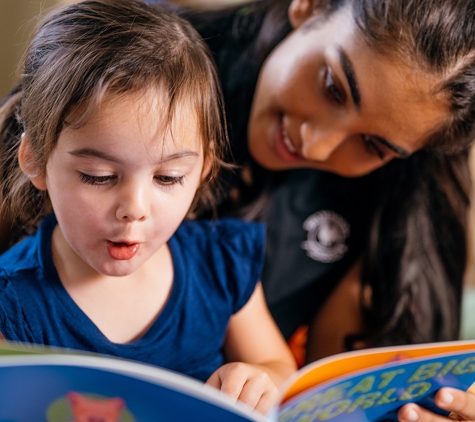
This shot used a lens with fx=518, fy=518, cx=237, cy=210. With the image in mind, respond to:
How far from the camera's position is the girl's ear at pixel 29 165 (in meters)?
0.61

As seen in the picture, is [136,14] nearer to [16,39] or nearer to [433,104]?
[16,39]

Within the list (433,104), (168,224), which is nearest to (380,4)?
(433,104)

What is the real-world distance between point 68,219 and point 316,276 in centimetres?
57

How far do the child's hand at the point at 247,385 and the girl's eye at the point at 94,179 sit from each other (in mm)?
276

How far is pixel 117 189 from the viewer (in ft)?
1.91

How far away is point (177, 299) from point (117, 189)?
237mm

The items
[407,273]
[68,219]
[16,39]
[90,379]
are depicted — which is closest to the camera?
[90,379]

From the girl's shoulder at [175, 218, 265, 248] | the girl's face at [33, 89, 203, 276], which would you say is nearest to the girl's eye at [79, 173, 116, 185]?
the girl's face at [33, 89, 203, 276]

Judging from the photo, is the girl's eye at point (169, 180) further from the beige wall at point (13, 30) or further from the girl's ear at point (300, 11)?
the girl's ear at point (300, 11)

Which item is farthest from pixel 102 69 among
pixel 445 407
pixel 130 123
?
pixel 445 407

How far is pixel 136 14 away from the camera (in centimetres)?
61

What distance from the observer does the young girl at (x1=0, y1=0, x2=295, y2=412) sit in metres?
→ 0.56

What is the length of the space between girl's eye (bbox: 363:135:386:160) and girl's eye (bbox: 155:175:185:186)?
0.34 metres

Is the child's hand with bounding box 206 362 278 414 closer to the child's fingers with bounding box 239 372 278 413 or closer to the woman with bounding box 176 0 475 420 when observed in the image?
the child's fingers with bounding box 239 372 278 413
